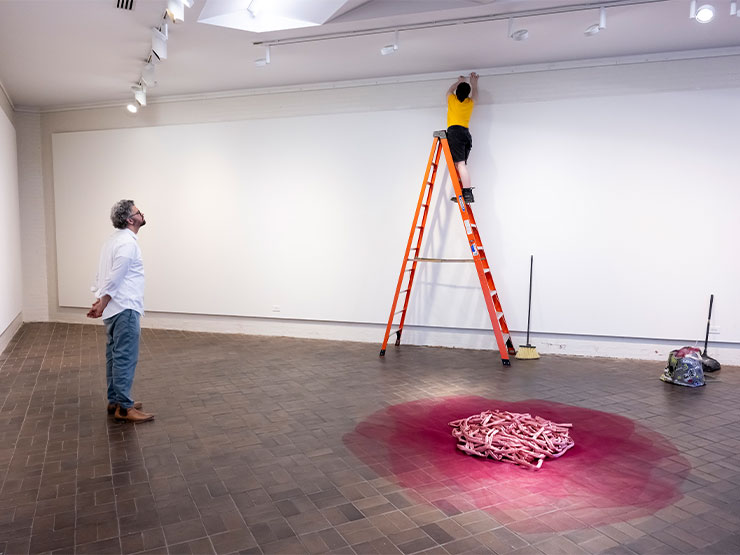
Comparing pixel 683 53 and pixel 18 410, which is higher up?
pixel 683 53

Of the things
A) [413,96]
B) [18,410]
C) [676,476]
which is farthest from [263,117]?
[676,476]

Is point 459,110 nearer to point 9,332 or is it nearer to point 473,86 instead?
point 473,86

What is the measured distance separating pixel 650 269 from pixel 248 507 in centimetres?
532

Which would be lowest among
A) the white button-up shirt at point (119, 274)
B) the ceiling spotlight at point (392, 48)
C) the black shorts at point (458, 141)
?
the white button-up shirt at point (119, 274)

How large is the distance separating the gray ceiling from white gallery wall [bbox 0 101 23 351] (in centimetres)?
86

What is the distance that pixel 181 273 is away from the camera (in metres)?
8.09

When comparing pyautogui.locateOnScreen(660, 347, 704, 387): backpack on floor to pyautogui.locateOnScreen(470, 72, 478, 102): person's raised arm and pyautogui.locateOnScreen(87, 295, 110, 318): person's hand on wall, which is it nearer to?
pyautogui.locateOnScreen(470, 72, 478, 102): person's raised arm

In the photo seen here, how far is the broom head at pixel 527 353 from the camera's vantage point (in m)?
6.35

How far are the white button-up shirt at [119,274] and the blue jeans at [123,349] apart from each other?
0.06 meters

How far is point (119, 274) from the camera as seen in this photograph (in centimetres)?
408

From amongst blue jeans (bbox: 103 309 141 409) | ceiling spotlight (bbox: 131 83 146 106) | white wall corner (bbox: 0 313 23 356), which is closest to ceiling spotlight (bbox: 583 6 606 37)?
blue jeans (bbox: 103 309 141 409)

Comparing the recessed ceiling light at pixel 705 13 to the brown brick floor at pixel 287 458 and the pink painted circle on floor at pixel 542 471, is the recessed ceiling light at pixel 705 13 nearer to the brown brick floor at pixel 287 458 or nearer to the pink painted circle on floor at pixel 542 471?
the brown brick floor at pixel 287 458

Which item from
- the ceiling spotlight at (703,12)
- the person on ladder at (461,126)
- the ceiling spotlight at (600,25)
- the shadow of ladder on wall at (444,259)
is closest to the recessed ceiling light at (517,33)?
the ceiling spotlight at (600,25)

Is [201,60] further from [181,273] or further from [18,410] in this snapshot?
[18,410]
